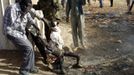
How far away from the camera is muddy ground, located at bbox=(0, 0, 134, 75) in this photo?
838cm

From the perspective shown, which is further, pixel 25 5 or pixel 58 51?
pixel 58 51

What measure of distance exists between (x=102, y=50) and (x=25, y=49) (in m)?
2.83

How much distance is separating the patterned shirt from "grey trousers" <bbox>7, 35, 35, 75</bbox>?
4.1 inches

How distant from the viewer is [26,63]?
7.88m

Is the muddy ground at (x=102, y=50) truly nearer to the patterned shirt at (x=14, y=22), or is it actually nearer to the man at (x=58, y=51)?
the man at (x=58, y=51)

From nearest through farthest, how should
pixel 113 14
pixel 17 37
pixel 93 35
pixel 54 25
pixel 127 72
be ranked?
pixel 17 37 → pixel 127 72 → pixel 54 25 → pixel 93 35 → pixel 113 14

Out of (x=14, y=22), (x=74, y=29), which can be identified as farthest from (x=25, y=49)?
(x=74, y=29)

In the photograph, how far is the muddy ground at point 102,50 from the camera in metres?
8.38

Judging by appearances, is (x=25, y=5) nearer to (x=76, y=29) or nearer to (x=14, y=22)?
(x=14, y=22)

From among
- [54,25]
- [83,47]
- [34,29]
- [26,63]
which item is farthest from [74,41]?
[26,63]

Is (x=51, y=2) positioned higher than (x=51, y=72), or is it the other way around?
(x=51, y=2)

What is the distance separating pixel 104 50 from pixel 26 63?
274 cm

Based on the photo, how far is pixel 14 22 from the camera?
7.59 meters

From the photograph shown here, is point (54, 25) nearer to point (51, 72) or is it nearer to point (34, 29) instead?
point (34, 29)
